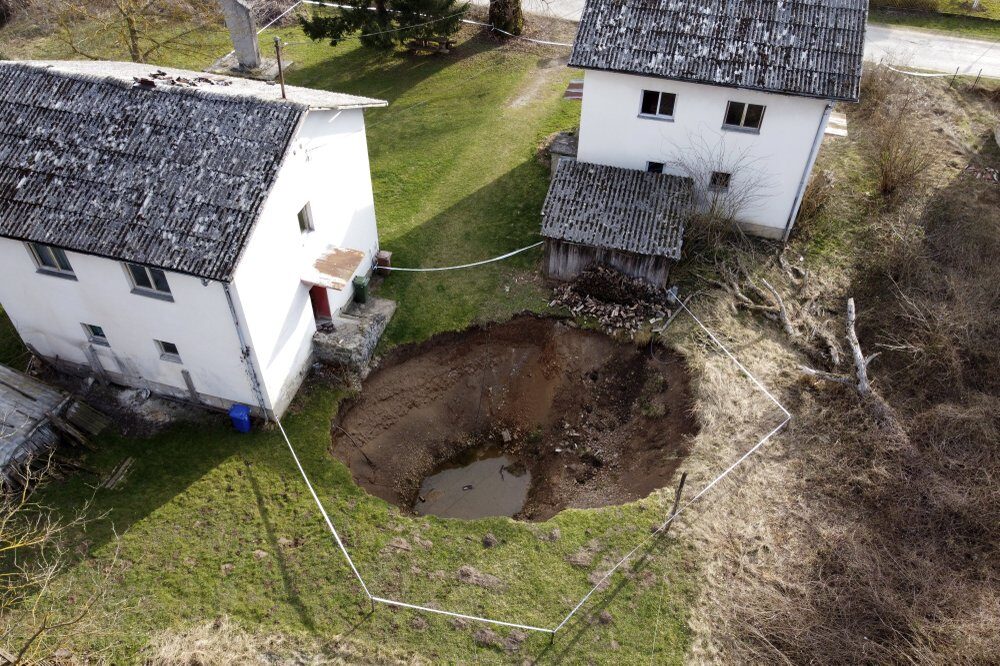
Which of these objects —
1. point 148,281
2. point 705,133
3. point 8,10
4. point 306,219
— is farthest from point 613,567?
point 8,10

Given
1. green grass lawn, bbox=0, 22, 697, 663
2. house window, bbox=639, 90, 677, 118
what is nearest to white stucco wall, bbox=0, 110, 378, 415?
green grass lawn, bbox=0, 22, 697, 663

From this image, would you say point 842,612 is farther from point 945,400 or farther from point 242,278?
point 242,278

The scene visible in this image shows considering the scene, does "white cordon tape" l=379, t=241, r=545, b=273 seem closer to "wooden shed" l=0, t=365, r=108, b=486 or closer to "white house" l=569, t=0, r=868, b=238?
"white house" l=569, t=0, r=868, b=238

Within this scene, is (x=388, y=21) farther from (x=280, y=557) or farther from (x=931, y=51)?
(x=931, y=51)

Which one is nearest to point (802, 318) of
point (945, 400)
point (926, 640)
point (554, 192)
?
point (945, 400)

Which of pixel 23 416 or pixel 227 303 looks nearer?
pixel 227 303

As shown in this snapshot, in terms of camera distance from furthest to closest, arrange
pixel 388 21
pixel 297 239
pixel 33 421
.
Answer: pixel 388 21 → pixel 297 239 → pixel 33 421
